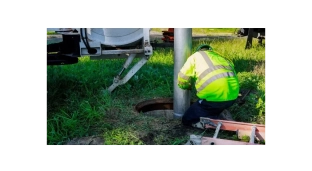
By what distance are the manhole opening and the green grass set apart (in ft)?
0.38

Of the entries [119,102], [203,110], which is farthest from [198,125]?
[119,102]

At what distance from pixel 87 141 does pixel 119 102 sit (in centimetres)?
115


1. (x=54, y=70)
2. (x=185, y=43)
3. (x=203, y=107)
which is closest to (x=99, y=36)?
(x=185, y=43)

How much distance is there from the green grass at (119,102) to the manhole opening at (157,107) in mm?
117

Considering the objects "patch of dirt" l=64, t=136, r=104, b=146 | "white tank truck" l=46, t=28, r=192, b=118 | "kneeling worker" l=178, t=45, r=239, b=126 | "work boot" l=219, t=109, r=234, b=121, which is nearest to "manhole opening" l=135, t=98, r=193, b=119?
"white tank truck" l=46, t=28, r=192, b=118

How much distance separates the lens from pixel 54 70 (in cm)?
623

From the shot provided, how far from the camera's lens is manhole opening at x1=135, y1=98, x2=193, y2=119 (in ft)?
16.0

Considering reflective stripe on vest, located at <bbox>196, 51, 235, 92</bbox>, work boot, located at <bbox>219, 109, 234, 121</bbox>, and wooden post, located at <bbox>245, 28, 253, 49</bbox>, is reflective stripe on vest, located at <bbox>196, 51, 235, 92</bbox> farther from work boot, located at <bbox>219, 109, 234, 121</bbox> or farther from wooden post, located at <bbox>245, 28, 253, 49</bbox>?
wooden post, located at <bbox>245, 28, 253, 49</bbox>

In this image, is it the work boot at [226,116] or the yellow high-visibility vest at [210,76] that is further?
the work boot at [226,116]

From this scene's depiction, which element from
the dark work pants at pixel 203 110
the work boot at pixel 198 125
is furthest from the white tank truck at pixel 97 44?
the work boot at pixel 198 125

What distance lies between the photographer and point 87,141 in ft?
12.3

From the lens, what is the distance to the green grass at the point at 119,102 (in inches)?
153

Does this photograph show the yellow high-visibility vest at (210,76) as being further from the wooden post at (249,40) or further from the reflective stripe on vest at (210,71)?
the wooden post at (249,40)

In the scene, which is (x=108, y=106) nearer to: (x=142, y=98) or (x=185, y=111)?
(x=142, y=98)
